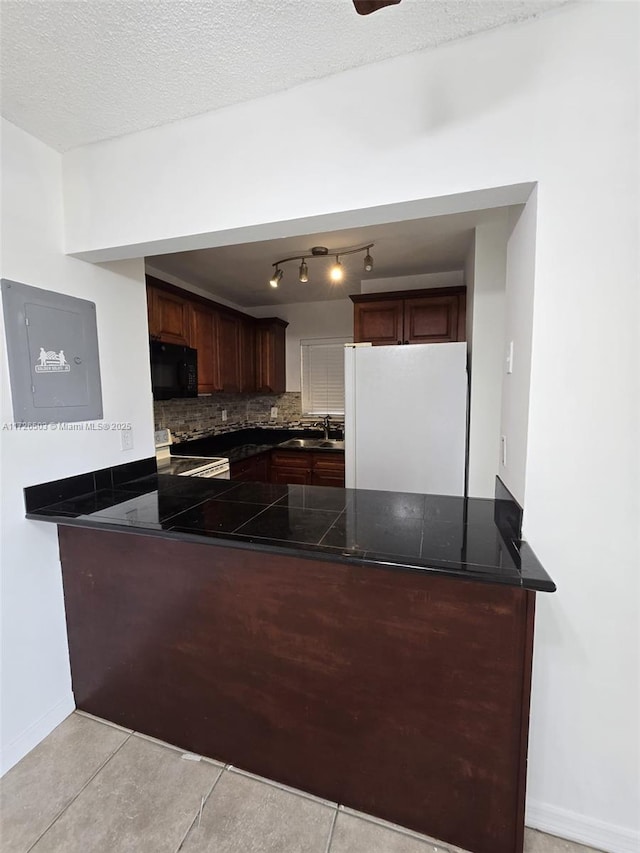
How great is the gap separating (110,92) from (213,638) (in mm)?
1935

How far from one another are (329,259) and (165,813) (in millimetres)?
3123

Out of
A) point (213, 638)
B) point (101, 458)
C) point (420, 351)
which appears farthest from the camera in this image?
point (420, 351)

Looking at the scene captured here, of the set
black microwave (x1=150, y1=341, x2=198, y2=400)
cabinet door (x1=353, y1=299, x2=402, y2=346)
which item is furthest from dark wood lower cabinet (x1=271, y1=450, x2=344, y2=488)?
black microwave (x1=150, y1=341, x2=198, y2=400)

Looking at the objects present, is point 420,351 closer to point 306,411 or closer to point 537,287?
point 537,287

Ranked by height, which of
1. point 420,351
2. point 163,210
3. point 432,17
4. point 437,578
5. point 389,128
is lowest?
point 437,578

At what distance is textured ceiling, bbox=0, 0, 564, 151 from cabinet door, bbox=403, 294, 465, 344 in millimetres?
1968

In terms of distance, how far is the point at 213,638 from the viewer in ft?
4.43

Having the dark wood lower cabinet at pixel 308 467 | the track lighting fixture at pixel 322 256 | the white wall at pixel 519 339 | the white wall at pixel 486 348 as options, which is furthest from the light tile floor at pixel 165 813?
the track lighting fixture at pixel 322 256

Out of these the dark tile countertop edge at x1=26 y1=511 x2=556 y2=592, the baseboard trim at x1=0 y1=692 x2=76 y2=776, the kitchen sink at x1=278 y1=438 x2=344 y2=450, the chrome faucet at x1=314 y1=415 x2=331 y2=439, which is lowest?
the baseboard trim at x1=0 y1=692 x2=76 y2=776

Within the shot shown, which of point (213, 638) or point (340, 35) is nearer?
point (340, 35)

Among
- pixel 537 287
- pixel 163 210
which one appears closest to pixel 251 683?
pixel 537 287

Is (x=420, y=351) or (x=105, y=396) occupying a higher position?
(x=420, y=351)

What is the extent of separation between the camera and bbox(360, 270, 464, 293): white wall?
3195 millimetres

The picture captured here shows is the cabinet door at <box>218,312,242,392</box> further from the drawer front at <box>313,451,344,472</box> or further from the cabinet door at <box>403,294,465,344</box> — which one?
the cabinet door at <box>403,294,465,344</box>
